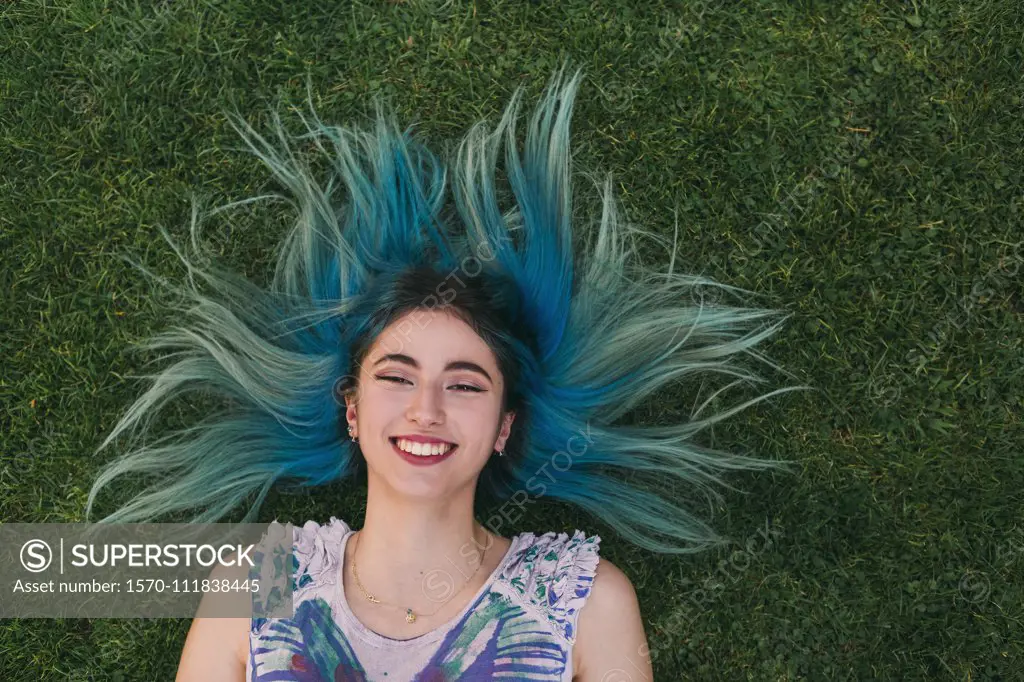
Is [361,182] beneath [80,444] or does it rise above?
above

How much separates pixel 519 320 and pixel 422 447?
58 cm

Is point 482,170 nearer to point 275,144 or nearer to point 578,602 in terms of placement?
point 275,144

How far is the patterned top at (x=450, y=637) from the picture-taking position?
3.12 metres

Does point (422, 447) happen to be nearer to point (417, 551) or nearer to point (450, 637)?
point (417, 551)

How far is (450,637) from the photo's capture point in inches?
124

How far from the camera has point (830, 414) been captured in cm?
362

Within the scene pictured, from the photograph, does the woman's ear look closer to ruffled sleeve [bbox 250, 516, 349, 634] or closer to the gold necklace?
the gold necklace

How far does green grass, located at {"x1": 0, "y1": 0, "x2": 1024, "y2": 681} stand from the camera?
3.60 meters

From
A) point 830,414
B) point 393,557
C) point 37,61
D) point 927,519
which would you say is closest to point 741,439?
point 830,414

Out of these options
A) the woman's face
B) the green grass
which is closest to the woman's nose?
the woman's face

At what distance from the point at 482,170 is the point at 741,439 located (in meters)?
1.42

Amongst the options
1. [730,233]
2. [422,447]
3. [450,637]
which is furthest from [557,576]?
[730,233]

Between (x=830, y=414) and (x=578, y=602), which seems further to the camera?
(x=830, y=414)

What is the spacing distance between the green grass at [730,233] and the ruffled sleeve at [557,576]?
32 cm
